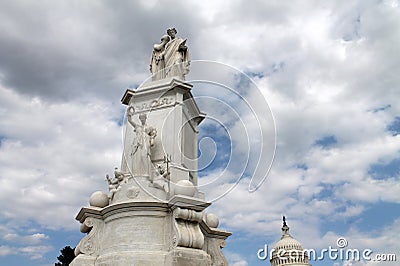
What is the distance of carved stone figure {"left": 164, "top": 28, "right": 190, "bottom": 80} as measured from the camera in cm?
1802

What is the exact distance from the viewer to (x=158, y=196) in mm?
13594

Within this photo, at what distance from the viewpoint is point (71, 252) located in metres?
30.1

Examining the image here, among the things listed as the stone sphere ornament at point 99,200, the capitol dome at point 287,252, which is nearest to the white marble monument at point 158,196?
the stone sphere ornament at point 99,200

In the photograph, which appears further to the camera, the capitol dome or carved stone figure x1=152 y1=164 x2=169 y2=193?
the capitol dome

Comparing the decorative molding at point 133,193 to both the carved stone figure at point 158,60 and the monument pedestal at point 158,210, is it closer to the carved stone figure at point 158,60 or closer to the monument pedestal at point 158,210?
the monument pedestal at point 158,210

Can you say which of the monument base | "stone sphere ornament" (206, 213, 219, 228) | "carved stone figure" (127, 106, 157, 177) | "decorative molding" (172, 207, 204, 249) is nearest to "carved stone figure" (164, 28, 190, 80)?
"carved stone figure" (127, 106, 157, 177)

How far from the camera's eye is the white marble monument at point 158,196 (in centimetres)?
1277

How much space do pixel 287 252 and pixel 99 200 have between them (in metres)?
58.1

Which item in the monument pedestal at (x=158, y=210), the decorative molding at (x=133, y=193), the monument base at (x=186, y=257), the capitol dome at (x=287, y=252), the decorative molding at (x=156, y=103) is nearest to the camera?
the monument base at (x=186, y=257)

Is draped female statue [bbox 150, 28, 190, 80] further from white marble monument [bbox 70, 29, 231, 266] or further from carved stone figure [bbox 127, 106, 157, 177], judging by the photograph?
carved stone figure [bbox 127, 106, 157, 177]

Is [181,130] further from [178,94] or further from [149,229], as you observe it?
[149,229]

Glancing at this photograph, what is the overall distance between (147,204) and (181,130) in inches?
156

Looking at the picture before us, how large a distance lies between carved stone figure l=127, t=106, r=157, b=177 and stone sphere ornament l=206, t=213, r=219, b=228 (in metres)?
3.12

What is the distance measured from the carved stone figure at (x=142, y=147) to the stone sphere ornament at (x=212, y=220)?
312cm
